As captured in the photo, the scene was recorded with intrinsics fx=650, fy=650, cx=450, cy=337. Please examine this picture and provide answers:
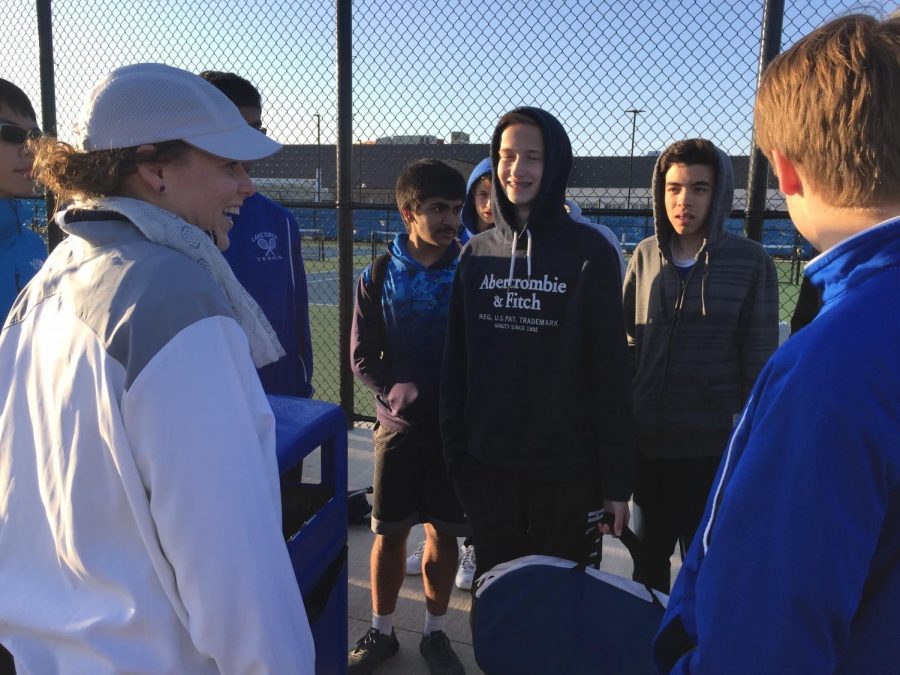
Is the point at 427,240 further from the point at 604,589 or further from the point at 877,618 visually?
the point at 877,618

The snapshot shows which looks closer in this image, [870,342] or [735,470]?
[870,342]

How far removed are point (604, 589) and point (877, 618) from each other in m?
0.69

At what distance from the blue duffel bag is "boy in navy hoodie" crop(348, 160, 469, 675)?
937 mm

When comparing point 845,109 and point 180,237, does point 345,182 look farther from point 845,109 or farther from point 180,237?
point 845,109

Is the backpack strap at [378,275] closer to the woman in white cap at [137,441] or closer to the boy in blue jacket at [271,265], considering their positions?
the boy in blue jacket at [271,265]

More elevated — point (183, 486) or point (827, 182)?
point (827, 182)

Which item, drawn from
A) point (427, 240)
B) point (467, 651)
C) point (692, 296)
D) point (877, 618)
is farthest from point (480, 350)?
point (877, 618)

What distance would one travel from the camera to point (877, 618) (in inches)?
31.3

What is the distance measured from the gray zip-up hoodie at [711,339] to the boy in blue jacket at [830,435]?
152 cm

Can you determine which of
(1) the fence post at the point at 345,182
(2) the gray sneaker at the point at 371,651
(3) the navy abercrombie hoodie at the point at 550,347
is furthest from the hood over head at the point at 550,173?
(1) the fence post at the point at 345,182

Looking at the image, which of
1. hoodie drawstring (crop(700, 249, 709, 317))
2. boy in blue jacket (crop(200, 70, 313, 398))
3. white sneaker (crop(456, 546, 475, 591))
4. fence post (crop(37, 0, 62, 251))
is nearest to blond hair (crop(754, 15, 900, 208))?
hoodie drawstring (crop(700, 249, 709, 317))

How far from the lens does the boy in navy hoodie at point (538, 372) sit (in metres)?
2.01

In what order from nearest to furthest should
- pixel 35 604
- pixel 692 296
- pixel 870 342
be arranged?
1. pixel 870 342
2. pixel 35 604
3. pixel 692 296

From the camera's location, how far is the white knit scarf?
1.09m
